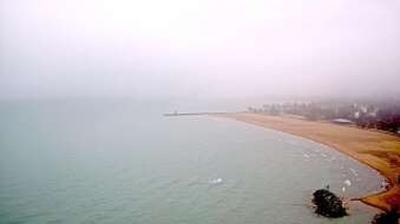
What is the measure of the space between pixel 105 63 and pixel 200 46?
29.7 inches

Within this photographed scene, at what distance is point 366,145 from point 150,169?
1661mm

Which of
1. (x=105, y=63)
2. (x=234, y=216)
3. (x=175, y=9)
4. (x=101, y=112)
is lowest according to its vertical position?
(x=234, y=216)

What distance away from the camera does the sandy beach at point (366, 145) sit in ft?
14.5

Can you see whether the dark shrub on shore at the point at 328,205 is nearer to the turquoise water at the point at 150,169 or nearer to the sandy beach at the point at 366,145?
the turquoise water at the point at 150,169

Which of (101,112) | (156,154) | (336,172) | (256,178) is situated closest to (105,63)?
(101,112)

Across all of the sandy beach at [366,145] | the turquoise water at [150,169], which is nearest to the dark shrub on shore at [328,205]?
the turquoise water at [150,169]

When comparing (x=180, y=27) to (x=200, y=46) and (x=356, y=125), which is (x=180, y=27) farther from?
(x=356, y=125)

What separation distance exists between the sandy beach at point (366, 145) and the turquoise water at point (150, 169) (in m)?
0.08

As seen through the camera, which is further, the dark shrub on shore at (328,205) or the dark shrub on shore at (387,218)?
the dark shrub on shore at (328,205)

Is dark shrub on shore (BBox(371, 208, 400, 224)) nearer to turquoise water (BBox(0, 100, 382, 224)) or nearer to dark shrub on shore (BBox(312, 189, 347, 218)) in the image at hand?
turquoise water (BBox(0, 100, 382, 224))

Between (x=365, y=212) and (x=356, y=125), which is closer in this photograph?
(x=365, y=212)

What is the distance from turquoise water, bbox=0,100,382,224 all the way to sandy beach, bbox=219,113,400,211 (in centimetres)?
8

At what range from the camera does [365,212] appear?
4.36 meters

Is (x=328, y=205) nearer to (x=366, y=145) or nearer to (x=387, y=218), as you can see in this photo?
(x=387, y=218)
